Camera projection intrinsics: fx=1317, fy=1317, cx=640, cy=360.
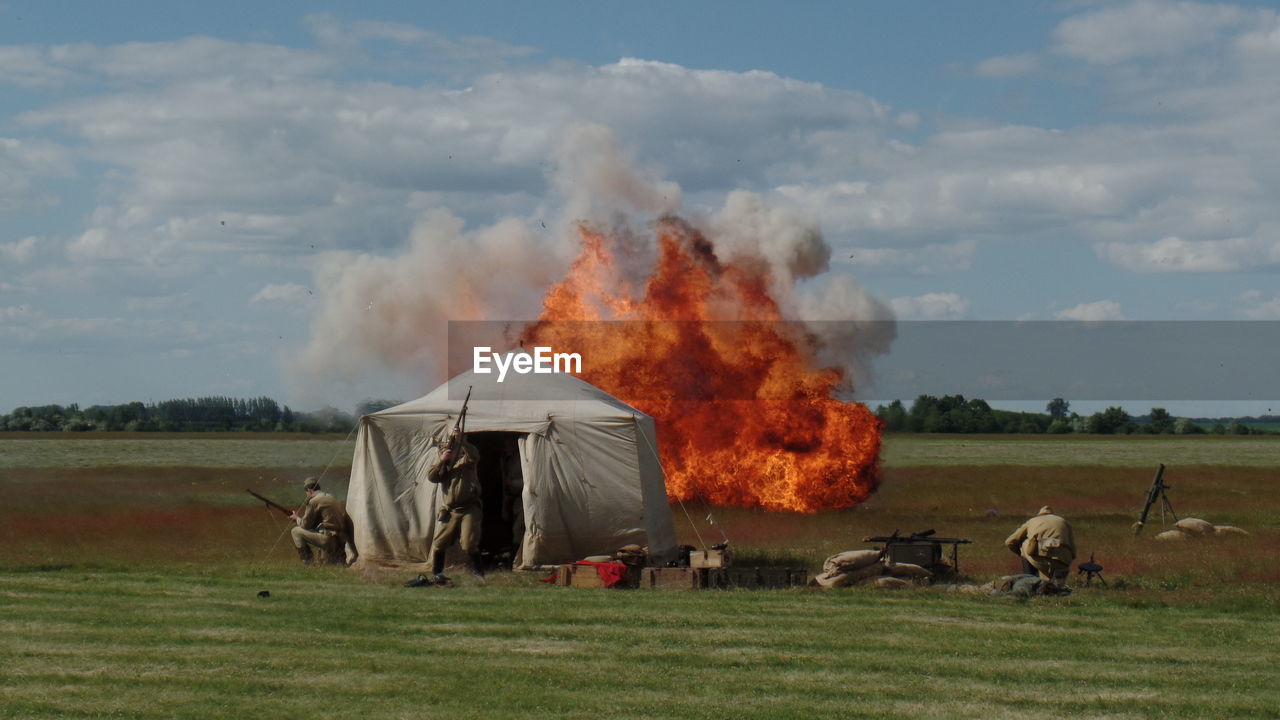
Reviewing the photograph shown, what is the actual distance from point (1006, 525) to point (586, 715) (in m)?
21.9

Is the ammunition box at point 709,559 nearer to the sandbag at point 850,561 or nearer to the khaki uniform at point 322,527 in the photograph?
the sandbag at point 850,561

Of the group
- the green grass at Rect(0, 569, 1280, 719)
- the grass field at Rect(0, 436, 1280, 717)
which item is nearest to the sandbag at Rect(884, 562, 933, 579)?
the grass field at Rect(0, 436, 1280, 717)

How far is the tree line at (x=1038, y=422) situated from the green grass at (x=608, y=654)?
110473 millimetres

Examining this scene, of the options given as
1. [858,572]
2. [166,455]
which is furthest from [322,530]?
[166,455]

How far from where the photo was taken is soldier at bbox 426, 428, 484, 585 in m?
18.0

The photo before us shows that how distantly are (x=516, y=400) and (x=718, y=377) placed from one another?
1377 cm

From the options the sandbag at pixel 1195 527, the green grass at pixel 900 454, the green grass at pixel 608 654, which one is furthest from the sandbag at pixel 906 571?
the green grass at pixel 900 454

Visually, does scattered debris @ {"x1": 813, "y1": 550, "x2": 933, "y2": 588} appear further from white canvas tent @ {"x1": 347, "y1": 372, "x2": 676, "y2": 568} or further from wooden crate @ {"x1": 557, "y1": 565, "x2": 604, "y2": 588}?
white canvas tent @ {"x1": 347, "y1": 372, "x2": 676, "y2": 568}

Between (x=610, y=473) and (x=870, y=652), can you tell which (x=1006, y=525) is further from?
(x=870, y=652)

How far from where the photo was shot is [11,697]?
980cm

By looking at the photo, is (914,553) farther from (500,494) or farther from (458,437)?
(500,494)

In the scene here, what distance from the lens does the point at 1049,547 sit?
16781mm

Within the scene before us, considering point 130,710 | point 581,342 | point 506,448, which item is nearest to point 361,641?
point 130,710

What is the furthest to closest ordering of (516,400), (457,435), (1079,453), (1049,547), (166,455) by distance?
(1079,453), (166,455), (516,400), (457,435), (1049,547)
